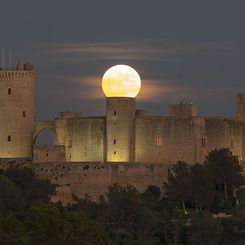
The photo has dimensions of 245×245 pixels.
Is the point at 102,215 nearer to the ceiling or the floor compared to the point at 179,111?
nearer to the floor

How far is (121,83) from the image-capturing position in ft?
325

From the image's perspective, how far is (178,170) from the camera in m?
95.0

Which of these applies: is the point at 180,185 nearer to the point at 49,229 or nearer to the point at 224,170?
the point at 224,170

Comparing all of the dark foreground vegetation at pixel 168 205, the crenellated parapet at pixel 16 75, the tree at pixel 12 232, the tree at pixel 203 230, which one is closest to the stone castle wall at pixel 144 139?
the dark foreground vegetation at pixel 168 205

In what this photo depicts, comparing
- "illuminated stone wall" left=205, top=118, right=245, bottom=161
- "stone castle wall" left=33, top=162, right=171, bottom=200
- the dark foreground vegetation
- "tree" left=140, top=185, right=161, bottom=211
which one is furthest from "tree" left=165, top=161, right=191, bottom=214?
"illuminated stone wall" left=205, top=118, right=245, bottom=161

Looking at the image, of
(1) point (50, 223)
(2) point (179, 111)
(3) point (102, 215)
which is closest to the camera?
(1) point (50, 223)

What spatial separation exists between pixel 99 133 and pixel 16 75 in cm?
546

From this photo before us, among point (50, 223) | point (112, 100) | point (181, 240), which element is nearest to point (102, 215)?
point (181, 240)

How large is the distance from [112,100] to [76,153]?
145 inches

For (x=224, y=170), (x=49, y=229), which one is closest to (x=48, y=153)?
(x=224, y=170)

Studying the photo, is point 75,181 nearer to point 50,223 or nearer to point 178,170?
point 178,170

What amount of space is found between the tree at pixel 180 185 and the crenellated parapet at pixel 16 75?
10.1 m

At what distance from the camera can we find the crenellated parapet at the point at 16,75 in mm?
98625

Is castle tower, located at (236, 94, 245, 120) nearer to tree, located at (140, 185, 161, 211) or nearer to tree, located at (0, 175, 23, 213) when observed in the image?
tree, located at (140, 185, 161, 211)
